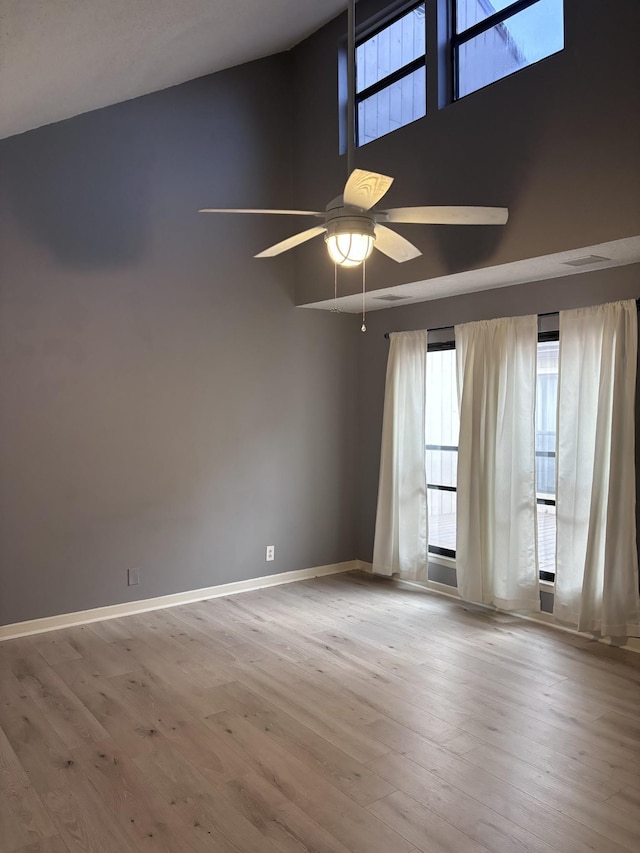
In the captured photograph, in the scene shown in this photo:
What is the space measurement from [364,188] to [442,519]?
3.24 metres

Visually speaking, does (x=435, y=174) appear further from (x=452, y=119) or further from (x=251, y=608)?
(x=251, y=608)

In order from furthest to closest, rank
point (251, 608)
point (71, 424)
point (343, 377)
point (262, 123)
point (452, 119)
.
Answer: point (343, 377)
point (262, 123)
point (251, 608)
point (71, 424)
point (452, 119)

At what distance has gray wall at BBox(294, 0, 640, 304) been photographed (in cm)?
324

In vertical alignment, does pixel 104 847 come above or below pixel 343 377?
below

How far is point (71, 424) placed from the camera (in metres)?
4.39

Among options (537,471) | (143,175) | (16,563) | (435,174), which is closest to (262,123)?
(143,175)

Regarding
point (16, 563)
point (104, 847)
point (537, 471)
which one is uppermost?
point (537, 471)

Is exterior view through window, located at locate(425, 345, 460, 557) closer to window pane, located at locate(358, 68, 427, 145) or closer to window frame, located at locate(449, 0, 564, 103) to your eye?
window pane, located at locate(358, 68, 427, 145)

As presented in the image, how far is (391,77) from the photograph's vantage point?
477 centimetres

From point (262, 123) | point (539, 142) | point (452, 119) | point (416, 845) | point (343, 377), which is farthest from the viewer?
point (343, 377)

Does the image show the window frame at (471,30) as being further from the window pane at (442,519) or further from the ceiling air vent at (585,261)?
the window pane at (442,519)

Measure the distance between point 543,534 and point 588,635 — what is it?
719 mm

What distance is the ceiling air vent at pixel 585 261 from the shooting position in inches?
146

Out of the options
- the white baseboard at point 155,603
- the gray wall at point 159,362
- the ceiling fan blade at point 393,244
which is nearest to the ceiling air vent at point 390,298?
the gray wall at point 159,362
